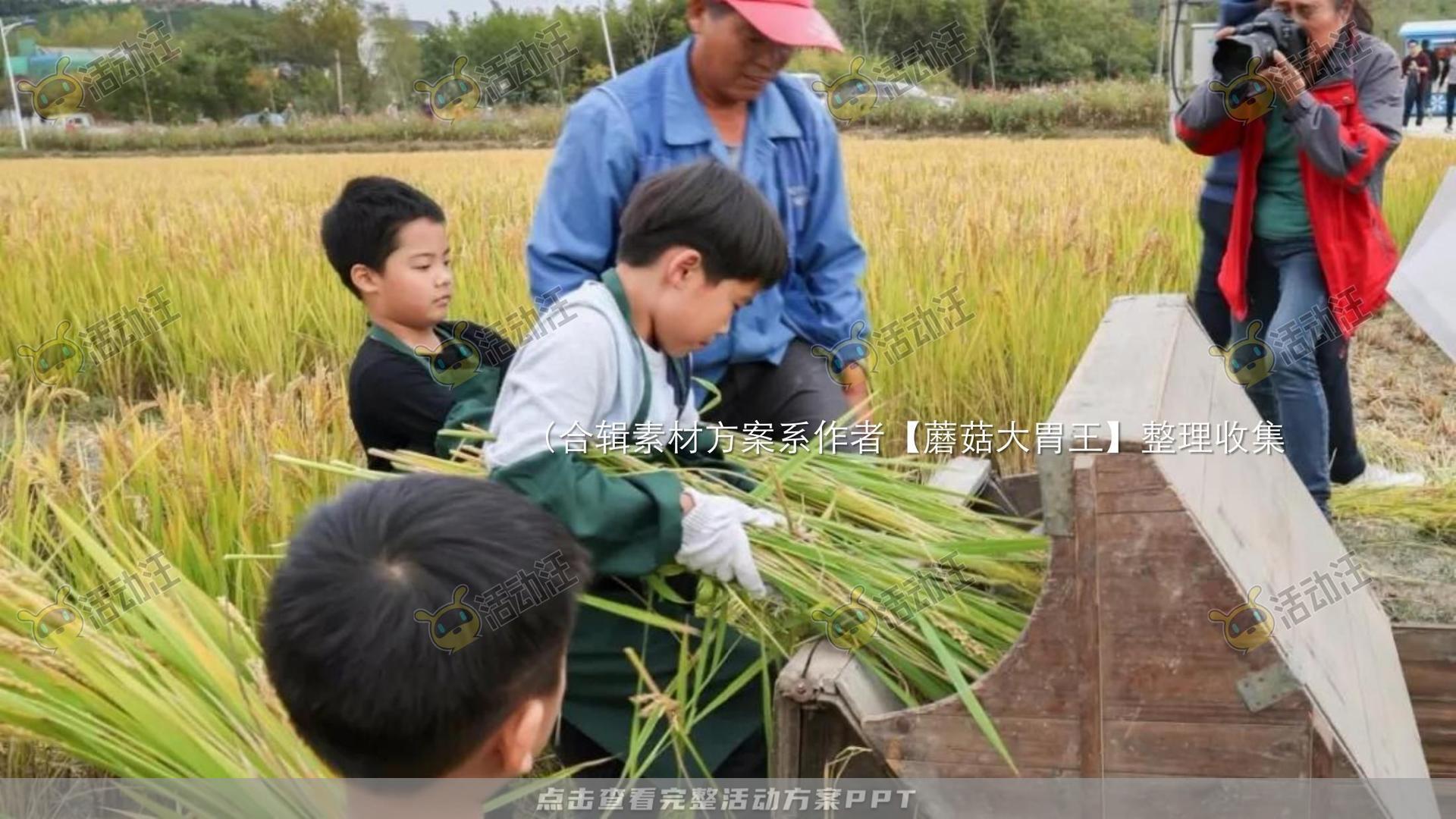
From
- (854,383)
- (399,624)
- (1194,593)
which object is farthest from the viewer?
(854,383)

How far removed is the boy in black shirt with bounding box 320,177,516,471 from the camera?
2070 millimetres

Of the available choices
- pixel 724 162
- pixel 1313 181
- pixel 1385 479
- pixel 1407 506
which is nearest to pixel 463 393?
pixel 724 162

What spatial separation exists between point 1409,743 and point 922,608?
857mm

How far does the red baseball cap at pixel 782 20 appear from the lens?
192 centimetres

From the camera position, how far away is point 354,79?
26.9 metres

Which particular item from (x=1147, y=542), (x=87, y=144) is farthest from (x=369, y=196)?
(x=87, y=144)

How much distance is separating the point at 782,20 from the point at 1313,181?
5.24ft

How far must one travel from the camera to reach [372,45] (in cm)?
2578

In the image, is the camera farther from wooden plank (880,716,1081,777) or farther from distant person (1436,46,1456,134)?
distant person (1436,46,1456,134)

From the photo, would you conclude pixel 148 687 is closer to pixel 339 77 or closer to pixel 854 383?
pixel 854 383

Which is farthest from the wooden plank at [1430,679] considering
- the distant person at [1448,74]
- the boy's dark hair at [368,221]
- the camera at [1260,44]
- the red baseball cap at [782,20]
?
the distant person at [1448,74]

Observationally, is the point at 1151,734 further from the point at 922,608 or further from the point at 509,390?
the point at 509,390

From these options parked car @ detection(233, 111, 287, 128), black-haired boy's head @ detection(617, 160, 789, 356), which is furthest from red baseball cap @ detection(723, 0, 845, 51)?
parked car @ detection(233, 111, 287, 128)

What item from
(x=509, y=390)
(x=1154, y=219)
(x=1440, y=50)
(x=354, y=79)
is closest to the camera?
(x=509, y=390)
